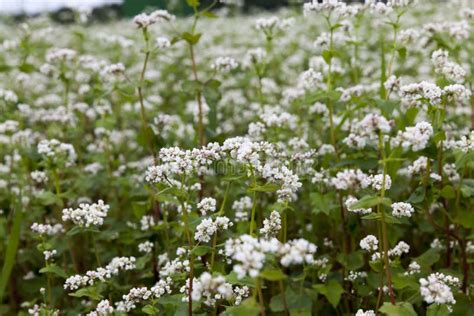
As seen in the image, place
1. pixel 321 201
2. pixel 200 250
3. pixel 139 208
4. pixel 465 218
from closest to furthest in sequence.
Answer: pixel 200 250, pixel 465 218, pixel 321 201, pixel 139 208

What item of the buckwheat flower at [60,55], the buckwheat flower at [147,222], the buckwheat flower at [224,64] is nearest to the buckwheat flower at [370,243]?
the buckwheat flower at [147,222]

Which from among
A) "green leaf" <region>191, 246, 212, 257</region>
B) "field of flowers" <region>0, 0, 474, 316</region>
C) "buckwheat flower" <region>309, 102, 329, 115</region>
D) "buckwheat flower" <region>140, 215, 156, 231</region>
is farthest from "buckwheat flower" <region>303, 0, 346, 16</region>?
"green leaf" <region>191, 246, 212, 257</region>

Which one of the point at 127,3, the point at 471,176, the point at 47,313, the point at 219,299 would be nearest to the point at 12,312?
the point at 47,313

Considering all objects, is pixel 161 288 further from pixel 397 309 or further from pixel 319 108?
pixel 319 108

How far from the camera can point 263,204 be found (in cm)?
452

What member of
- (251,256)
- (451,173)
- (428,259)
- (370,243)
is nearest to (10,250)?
(251,256)

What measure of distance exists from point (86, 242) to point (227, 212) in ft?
3.79

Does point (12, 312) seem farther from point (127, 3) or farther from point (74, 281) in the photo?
point (127, 3)

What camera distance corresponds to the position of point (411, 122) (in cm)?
351

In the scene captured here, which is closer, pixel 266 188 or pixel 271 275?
pixel 271 275

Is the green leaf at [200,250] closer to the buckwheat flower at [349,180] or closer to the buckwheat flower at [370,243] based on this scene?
the buckwheat flower at [349,180]

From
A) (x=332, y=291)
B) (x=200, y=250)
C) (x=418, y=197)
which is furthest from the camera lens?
(x=418, y=197)

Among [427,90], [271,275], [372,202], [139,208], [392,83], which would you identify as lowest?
[139,208]

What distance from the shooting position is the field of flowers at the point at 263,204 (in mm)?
2793
